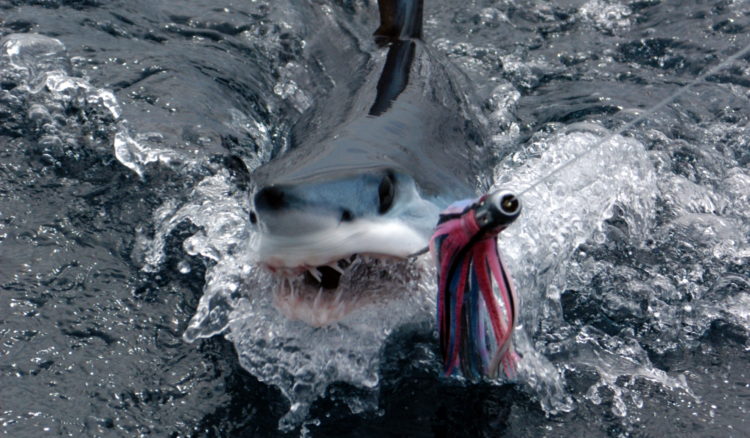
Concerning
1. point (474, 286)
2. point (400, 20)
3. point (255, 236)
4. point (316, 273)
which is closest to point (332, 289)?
point (316, 273)

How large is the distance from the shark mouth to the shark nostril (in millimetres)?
190

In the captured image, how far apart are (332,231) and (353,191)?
10 cm

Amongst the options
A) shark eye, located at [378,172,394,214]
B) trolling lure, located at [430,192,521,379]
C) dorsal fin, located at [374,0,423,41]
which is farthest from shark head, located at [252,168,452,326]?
dorsal fin, located at [374,0,423,41]

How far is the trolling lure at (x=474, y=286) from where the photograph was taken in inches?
60.8

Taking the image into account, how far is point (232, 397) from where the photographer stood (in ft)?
6.49

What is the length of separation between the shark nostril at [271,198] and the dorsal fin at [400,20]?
151 centimetres

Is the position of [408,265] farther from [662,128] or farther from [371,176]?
[662,128]

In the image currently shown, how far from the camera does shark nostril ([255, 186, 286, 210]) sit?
1630mm

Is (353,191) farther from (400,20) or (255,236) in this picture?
(400,20)

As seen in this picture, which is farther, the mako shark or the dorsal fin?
the dorsal fin

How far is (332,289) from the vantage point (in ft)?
5.96

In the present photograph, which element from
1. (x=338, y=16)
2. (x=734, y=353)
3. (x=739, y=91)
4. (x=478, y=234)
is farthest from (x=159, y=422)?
(x=739, y=91)

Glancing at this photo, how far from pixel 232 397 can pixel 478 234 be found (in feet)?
2.56

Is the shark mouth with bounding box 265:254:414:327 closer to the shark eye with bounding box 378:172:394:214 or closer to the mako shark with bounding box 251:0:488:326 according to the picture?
the mako shark with bounding box 251:0:488:326
